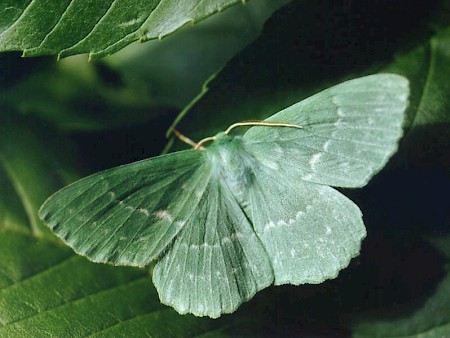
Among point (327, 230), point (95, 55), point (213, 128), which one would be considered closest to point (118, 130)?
point (213, 128)

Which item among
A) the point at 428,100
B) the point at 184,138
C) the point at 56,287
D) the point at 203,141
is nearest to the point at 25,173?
the point at 56,287

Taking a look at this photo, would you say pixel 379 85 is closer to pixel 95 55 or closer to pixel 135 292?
pixel 95 55

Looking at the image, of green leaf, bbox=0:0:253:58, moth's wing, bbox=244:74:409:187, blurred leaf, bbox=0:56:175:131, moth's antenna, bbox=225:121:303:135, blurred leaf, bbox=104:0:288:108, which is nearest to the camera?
moth's wing, bbox=244:74:409:187

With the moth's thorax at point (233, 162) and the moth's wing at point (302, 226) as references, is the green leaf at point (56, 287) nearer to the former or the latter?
the moth's wing at point (302, 226)

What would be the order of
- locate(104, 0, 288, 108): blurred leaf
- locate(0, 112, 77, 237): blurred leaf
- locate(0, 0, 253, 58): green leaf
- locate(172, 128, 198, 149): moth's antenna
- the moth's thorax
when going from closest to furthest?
1. locate(0, 0, 253, 58): green leaf
2. the moth's thorax
3. locate(172, 128, 198, 149): moth's antenna
4. locate(0, 112, 77, 237): blurred leaf
5. locate(104, 0, 288, 108): blurred leaf

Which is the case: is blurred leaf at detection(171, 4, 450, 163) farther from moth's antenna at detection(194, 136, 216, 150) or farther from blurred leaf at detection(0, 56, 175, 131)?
blurred leaf at detection(0, 56, 175, 131)

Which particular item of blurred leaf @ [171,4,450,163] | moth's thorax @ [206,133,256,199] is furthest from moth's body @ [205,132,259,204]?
blurred leaf @ [171,4,450,163]

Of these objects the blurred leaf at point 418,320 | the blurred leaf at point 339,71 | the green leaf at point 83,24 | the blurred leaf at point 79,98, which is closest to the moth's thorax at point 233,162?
the blurred leaf at point 339,71
